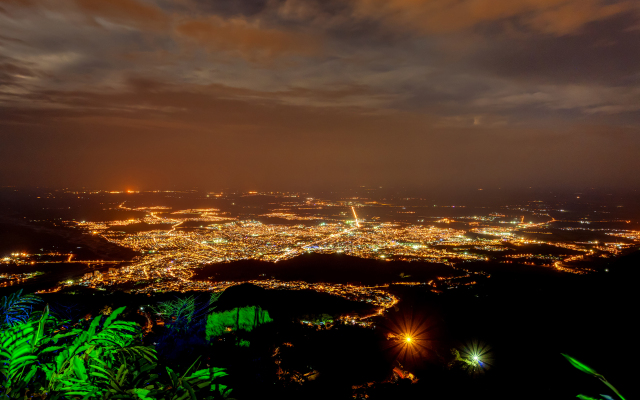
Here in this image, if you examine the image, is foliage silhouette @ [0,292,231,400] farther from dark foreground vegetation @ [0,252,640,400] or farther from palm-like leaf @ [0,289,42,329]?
palm-like leaf @ [0,289,42,329]

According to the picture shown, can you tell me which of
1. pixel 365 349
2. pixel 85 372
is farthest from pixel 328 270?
pixel 85 372

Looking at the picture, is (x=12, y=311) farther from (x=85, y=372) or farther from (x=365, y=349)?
(x=365, y=349)

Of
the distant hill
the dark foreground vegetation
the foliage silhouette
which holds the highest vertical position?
the foliage silhouette

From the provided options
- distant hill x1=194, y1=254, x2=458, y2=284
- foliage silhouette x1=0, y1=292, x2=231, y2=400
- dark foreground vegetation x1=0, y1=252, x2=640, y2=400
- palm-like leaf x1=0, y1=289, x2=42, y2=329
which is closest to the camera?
foliage silhouette x1=0, y1=292, x2=231, y2=400

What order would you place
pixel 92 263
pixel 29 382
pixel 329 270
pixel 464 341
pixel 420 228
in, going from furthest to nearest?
pixel 420 228 < pixel 92 263 < pixel 329 270 < pixel 464 341 < pixel 29 382

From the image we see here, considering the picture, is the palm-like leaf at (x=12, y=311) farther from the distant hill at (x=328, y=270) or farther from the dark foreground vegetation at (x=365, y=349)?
the distant hill at (x=328, y=270)

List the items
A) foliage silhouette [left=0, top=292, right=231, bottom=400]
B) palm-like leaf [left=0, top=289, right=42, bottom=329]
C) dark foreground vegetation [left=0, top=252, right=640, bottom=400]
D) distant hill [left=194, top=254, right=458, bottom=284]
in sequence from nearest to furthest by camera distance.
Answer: foliage silhouette [left=0, top=292, right=231, bottom=400], dark foreground vegetation [left=0, top=252, right=640, bottom=400], palm-like leaf [left=0, top=289, right=42, bottom=329], distant hill [left=194, top=254, right=458, bottom=284]

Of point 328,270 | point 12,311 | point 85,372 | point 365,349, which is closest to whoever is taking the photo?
point 85,372

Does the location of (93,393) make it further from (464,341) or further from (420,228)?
(420,228)

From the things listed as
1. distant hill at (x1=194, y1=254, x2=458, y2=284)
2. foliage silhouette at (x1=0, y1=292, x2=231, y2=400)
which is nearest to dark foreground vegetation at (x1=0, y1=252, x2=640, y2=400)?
foliage silhouette at (x1=0, y1=292, x2=231, y2=400)

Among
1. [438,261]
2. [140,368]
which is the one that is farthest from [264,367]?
[438,261]

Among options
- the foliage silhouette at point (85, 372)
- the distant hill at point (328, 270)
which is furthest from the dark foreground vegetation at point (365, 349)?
the distant hill at point (328, 270)
